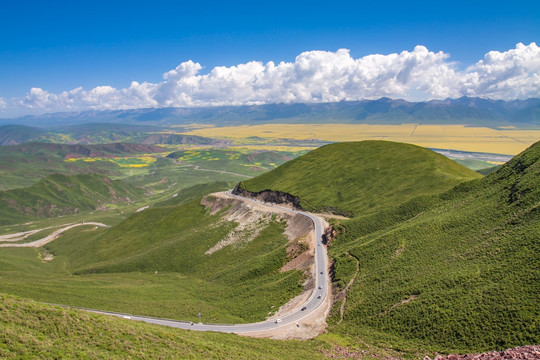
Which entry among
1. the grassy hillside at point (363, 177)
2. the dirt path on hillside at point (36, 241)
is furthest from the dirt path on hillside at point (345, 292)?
the dirt path on hillside at point (36, 241)

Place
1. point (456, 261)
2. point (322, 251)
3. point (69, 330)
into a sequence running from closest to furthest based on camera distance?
point (69, 330), point (456, 261), point (322, 251)

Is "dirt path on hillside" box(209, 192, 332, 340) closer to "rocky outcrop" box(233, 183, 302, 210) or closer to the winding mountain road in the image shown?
the winding mountain road

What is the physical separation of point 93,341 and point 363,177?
109 m

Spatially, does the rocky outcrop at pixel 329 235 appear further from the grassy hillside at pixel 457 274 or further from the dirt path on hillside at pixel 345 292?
the dirt path on hillside at pixel 345 292

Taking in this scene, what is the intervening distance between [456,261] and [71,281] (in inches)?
3618

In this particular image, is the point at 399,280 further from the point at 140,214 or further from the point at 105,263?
the point at 140,214

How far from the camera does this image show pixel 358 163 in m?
138

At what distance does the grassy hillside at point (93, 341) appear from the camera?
1131 inches

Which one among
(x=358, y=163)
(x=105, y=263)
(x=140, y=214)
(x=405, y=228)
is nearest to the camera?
(x=405, y=228)

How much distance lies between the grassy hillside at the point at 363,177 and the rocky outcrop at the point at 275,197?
93.0 inches

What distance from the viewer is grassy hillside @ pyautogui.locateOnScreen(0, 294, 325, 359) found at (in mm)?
28719

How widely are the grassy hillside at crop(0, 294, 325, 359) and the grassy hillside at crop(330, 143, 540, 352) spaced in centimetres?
1304

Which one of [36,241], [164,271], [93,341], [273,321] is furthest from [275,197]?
[36,241]

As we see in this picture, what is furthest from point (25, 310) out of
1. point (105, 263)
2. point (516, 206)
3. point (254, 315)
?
point (105, 263)
